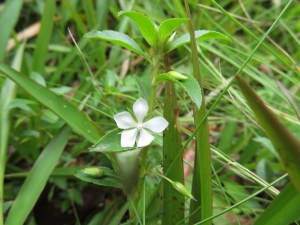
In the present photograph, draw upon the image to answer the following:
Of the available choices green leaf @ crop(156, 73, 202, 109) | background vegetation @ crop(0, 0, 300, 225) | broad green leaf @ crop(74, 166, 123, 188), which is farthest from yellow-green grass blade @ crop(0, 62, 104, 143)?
green leaf @ crop(156, 73, 202, 109)

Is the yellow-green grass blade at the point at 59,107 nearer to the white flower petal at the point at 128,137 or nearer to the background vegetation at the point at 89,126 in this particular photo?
the background vegetation at the point at 89,126

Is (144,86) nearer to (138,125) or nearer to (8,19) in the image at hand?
(138,125)

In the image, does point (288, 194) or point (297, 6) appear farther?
point (297, 6)

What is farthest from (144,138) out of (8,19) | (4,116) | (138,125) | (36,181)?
(8,19)

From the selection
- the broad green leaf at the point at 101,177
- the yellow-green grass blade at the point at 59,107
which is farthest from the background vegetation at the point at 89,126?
the broad green leaf at the point at 101,177

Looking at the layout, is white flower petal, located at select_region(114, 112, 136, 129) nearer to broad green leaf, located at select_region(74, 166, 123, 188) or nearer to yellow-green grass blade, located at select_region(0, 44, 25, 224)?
broad green leaf, located at select_region(74, 166, 123, 188)

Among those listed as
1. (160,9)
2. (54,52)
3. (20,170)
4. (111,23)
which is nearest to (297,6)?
(160,9)

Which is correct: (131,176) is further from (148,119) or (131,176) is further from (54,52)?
(54,52)
